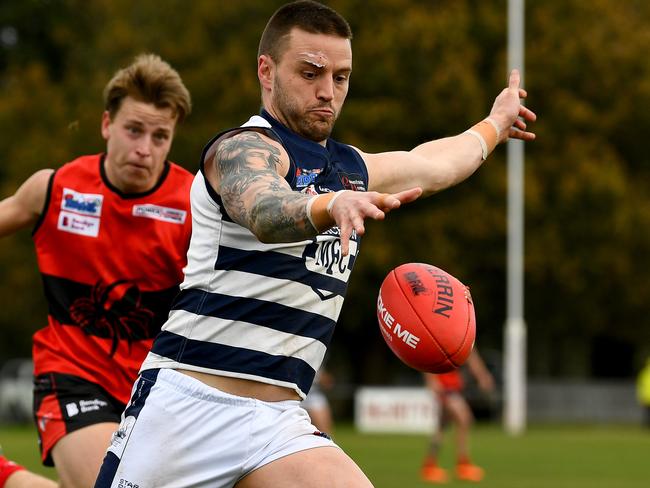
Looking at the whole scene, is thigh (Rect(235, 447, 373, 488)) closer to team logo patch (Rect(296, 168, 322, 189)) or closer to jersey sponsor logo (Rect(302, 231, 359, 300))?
jersey sponsor logo (Rect(302, 231, 359, 300))

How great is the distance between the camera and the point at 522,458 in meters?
18.9

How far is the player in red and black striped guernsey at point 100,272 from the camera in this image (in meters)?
6.58

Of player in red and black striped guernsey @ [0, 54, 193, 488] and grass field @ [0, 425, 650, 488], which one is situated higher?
player in red and black striped guernsey @ [0, 54, 193, 488]

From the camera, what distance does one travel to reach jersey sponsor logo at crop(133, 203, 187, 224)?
6660 mm

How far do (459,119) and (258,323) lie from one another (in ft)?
89.5

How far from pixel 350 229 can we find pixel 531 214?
29.2 m

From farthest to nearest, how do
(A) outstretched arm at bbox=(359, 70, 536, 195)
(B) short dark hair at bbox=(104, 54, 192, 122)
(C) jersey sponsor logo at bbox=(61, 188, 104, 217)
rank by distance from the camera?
1. (B) short dark hair at bbox=(104, 54, 192, 122)
2. (C) jersey sponsor logo at bbox=(61, 188, 104, 217)
3. (A) outstretched arm at bbox=(359, 70, 536, 195)

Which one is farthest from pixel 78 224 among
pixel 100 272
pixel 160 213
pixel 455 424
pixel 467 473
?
pixel 455 424

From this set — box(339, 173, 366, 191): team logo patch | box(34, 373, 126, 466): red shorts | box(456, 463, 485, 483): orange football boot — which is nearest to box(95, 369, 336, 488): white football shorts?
box(339, 173, 366, 191): team logo patch

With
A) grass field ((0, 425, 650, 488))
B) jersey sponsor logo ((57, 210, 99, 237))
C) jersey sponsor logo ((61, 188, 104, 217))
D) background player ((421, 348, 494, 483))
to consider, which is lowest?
grass field ((0, 425, 650, 488))

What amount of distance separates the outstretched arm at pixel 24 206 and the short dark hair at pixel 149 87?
557 millimetres

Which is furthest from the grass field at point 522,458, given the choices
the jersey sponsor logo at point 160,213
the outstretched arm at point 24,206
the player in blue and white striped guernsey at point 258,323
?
the player in blue and white striped guernsey at point 258,323

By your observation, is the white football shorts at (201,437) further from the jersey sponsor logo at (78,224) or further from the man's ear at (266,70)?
the jersey sponsor logo at (78,224)

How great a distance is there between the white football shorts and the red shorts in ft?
5.74
